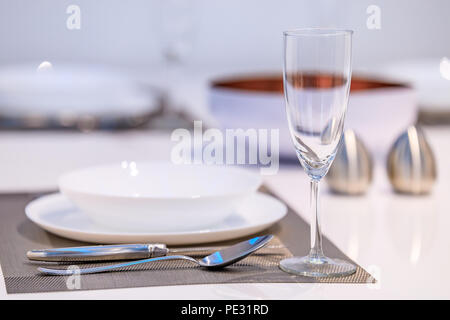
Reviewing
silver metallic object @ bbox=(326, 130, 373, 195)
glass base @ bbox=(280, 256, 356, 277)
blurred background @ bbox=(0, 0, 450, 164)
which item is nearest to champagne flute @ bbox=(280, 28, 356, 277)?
glass base @ bbox=(280, 256, 356, 277)

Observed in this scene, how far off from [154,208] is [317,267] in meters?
0.16

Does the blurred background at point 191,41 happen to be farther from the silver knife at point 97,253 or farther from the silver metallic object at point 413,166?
the silver knife at point 97,253

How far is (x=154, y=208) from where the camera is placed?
71 centimetres

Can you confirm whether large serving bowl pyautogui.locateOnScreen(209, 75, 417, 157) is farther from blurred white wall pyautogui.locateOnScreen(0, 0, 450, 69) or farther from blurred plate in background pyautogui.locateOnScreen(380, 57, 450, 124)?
blurred white wall pyautogui.locateOnScreen(0, 0, 450, 69)

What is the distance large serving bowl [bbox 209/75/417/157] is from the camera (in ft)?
3.71

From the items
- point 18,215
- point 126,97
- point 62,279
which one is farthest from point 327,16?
point 62,279

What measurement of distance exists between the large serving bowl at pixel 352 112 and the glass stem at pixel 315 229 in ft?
1.47

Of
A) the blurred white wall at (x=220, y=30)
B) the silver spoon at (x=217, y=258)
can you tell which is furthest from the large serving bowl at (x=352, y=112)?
the blurred white wall at (x=220, y=30)

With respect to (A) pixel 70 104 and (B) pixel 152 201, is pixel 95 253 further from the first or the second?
(A) pixel 70 104

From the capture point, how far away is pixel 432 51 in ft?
9.05

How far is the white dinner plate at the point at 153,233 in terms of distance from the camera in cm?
71

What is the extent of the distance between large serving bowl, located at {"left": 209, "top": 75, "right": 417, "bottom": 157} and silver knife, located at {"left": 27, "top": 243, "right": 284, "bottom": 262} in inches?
19.5

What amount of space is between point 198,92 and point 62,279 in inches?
51.5

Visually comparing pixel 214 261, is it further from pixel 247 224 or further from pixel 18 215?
pixel 18 215
